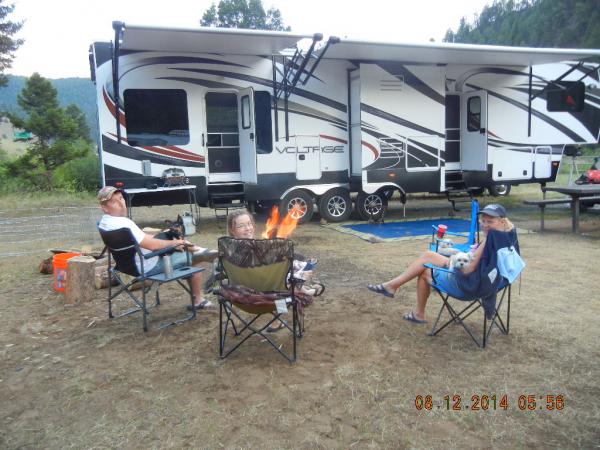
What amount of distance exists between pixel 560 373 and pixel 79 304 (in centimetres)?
380

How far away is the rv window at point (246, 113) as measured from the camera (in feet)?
28.2

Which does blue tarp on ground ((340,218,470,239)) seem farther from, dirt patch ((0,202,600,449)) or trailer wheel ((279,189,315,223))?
dirt patch ((0,202,600,449))

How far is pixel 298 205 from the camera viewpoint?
357 inches

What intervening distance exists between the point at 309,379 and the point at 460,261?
4.19 ft

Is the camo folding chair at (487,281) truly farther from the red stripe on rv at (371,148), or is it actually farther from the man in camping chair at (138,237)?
the red stripe on rv at (371,148)

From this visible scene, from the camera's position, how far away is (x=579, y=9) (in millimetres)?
41750

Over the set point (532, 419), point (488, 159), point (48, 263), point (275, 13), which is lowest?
point (532, 419)

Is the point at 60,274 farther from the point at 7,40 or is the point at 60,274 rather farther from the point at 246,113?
the point at 7,40

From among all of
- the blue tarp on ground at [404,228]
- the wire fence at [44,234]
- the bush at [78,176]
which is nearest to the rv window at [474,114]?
the blue tarp on ground at [404,228]

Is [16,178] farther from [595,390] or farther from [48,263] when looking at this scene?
[595,390]

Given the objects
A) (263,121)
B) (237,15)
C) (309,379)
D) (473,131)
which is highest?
(237,15)

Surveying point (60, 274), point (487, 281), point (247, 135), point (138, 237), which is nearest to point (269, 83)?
point (247, 135)

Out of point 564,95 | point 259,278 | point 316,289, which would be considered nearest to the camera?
point 259,278

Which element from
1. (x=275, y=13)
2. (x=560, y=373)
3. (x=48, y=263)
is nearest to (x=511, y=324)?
(x=560, y=373)
